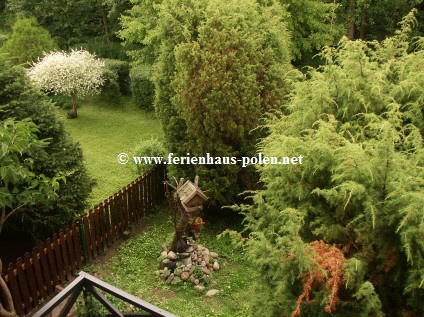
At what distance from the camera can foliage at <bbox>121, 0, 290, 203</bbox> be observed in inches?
310

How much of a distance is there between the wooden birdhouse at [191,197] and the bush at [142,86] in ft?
32.3

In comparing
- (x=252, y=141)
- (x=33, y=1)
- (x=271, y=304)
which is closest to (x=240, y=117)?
(x=252, y=141)

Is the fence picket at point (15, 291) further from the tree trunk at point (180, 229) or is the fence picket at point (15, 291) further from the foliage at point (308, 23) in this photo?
the foliage at point (308, 23)

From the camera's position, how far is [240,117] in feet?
26.5

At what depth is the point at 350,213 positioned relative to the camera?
4543 millimetres

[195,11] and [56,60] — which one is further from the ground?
[195,11]

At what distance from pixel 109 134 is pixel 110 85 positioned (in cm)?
358

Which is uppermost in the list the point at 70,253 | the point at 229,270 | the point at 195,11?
the point at 195,11

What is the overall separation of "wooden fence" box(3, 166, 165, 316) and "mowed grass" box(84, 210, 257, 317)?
1.18 ft

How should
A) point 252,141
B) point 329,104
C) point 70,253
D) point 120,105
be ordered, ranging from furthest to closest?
1. point 120,105
2. point 252,141
3. point 70,253
4. point 329,104

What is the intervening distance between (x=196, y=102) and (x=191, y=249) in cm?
286

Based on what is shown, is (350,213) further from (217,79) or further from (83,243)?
(83,243)

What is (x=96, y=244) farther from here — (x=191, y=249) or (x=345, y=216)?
(x=345, y=216)

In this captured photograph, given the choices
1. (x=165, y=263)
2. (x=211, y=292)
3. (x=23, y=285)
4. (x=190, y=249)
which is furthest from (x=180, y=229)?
(x=23, y=285)
